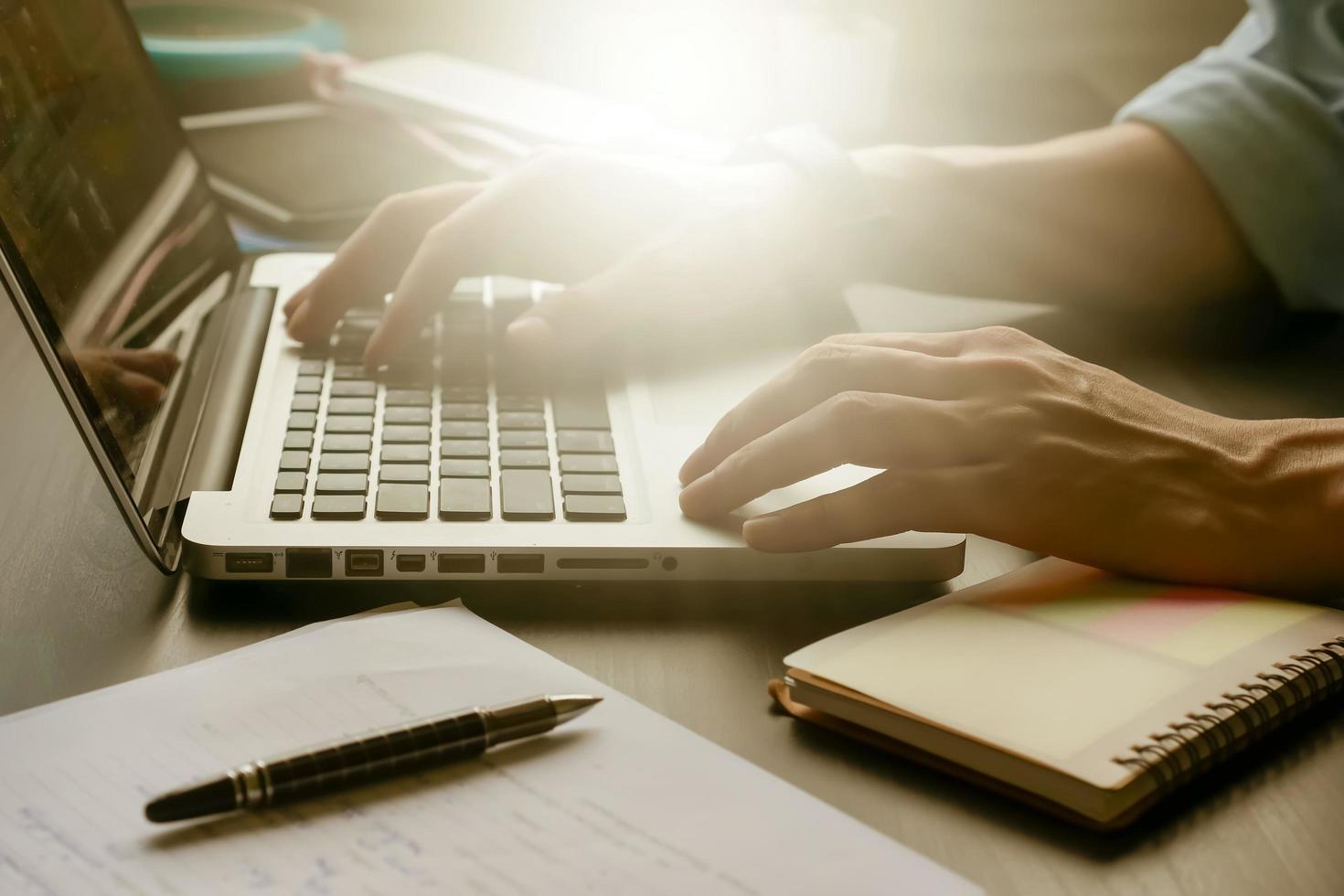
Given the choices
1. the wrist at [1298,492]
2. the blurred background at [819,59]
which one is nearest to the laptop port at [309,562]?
the wrist at [1298,492]

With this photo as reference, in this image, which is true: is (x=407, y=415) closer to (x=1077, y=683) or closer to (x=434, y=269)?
(x=434, y=269)

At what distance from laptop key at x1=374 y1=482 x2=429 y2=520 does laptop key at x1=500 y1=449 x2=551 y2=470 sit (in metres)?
0.05

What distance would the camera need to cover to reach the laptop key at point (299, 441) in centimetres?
62

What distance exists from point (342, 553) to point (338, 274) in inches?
11.4

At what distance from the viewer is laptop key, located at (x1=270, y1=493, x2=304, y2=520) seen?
561 mm

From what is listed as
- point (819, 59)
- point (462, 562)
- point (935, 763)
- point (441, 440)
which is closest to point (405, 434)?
point (441, 440)

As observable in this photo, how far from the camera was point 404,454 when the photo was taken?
61 cm

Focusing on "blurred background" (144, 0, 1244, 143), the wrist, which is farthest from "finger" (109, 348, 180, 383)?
"blurred background" (144, 0, 1244, 143)

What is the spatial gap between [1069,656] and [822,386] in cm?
19

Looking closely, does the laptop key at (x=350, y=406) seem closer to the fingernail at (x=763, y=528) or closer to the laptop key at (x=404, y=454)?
the laptop key at (x=404, y=454)

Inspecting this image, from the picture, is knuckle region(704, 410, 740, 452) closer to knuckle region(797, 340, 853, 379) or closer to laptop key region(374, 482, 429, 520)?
knuckle region(797, 340, 853, 379)

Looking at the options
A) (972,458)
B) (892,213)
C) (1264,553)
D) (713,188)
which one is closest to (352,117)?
(713,188)

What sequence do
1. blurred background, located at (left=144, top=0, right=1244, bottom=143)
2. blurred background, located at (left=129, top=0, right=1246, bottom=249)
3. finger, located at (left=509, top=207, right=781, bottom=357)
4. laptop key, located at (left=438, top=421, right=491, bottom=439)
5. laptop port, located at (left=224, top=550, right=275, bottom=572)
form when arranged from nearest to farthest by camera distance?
laptop port, located at (left=224, top=550, right=275, bottom=572)
laptop key, located at (left=438, top=421, right=491, bottom=439)
finger, located at (left=509, top=207, right=781, bottom=357)
blurred background, located at (left=129, top=0, right=1246, bottom=249)
blurred background, located at (left=144, top=0, right=1244, bottom=143)

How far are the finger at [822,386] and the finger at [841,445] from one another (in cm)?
3
